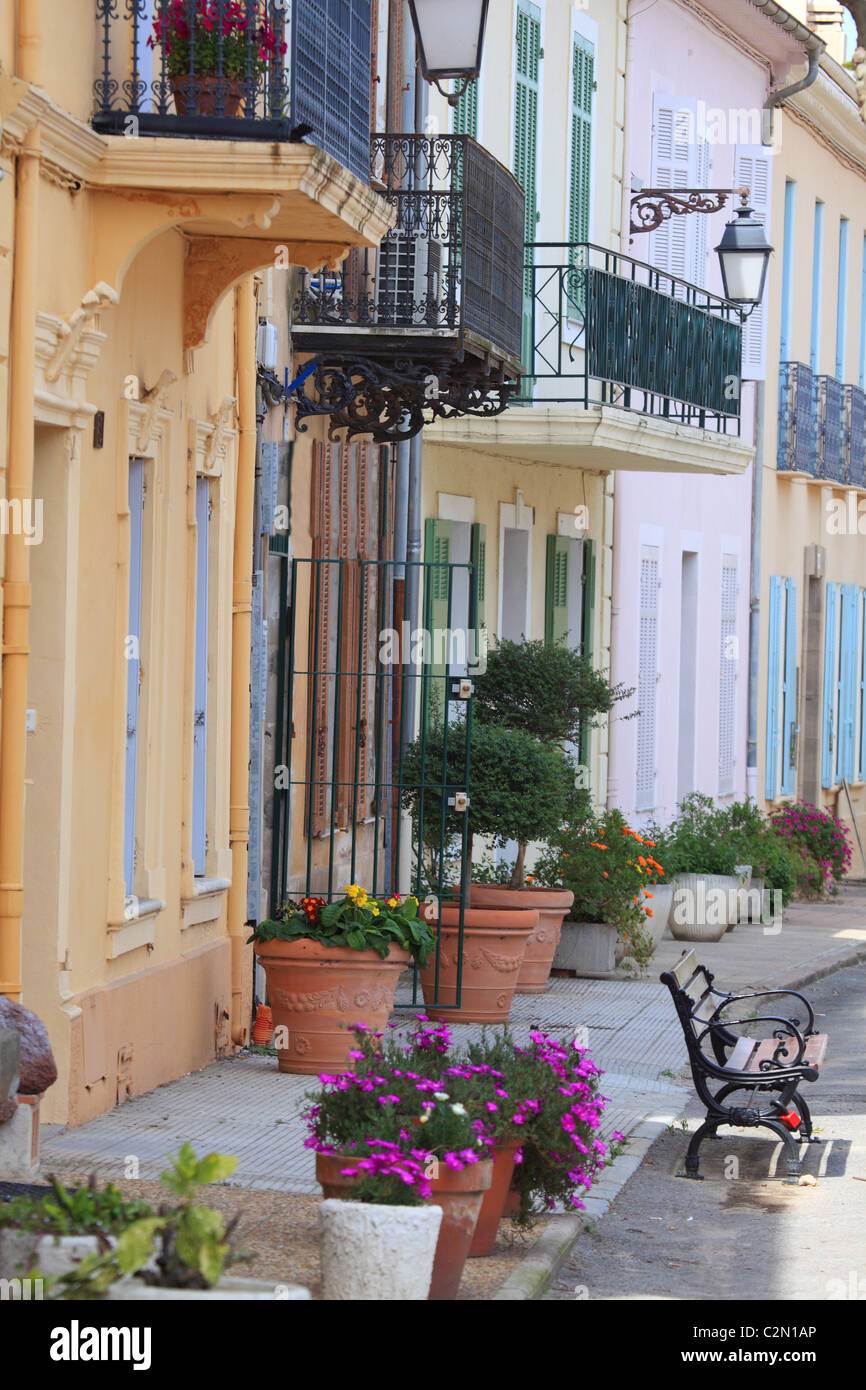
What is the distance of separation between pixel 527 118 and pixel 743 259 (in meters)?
2.55

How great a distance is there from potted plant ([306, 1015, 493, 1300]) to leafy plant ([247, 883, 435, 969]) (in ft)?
11.8

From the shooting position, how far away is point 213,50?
870cm

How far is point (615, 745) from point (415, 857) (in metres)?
4.76

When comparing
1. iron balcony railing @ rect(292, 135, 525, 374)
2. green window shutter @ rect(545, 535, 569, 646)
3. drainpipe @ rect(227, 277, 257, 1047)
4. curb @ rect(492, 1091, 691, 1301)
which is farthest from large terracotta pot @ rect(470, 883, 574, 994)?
green window shutter @ rect(545, 535, 569, 646)

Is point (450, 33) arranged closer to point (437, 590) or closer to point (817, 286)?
point (437, 590)

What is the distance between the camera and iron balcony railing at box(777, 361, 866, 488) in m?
A: 23.7

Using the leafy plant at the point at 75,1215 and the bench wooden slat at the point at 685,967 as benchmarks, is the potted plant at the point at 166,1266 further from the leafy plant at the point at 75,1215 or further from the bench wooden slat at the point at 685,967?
the bench wooden slat at the point at 685,967

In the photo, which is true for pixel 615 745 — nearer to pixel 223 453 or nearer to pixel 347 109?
pixel 223 453

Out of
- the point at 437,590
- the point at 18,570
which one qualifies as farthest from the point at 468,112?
the point at 18,570

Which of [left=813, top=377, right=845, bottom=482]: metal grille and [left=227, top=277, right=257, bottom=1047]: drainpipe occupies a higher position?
[left=813, top=377, right=845, bottom=482]: metal grille

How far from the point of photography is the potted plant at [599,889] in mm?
14391

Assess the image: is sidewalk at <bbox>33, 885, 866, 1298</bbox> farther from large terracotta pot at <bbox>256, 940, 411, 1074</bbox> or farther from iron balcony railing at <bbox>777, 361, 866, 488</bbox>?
iron balcony railing at <bbox>777, 361, 866, 488</bbox>

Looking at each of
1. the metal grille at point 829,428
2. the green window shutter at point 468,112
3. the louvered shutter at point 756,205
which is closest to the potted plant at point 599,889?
the green window shutter at point 468,112
